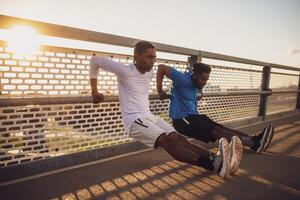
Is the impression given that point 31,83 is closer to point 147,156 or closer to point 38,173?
point 38,173

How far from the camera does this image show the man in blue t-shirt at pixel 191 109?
4.18m

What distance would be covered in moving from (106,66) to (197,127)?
1.58m

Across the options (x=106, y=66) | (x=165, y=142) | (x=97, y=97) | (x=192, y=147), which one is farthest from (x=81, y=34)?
(x=192, y=147)

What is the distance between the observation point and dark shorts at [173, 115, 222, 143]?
4184 millimetres

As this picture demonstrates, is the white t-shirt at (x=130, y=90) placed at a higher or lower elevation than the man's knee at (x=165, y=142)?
higher

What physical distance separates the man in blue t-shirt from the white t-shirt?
73 centimetres

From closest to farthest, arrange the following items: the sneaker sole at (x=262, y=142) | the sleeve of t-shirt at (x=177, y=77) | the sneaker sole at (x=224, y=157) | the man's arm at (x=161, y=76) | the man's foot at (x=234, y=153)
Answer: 1. the sneaker sole at (x=224, y=157)
2. the man's foot at (x=234, y=153)
3. the man's arm at (x=161, y=76)
4. the sleeve of t-shirt at (x=177, y=77)
5. the sneaker sole at (x=262, y=142)

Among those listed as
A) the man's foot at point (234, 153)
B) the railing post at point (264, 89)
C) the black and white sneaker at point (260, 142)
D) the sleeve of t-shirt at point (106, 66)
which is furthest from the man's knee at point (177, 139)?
the railing post at point (264, 89)

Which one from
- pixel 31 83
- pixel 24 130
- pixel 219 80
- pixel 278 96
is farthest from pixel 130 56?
pixel 278 96

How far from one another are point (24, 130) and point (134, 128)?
1055mm

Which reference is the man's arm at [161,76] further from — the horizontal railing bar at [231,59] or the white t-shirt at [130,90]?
the horizontal railing bar at [231,59]

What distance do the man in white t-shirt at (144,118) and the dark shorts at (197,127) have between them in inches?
32.0

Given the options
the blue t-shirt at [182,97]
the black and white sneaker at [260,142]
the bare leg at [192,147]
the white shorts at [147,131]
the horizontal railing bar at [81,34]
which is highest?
the horizontal railing bar at [81,34]

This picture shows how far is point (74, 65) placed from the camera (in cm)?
332
